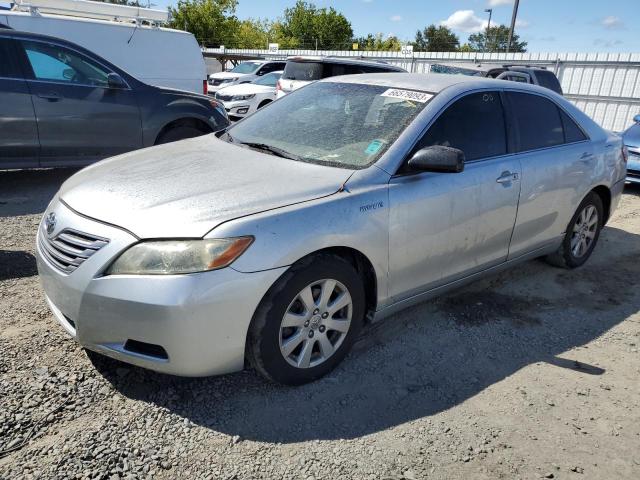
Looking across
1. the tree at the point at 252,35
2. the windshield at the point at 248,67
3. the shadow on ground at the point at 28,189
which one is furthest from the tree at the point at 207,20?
the shadow on ground at the point at 28,189

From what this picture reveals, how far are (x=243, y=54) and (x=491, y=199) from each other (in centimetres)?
3185

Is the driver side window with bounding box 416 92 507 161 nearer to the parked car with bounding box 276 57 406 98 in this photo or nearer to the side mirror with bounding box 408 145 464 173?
the side mirror with bounding box 408 145 464 173

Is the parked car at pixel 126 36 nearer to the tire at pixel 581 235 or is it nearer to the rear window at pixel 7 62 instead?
the rear window at pixel 7 62

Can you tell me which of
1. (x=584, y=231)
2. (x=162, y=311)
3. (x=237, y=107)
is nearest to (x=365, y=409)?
(x=162, y=311)

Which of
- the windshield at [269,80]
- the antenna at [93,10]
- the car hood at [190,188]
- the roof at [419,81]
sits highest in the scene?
the antenna at [93,10]

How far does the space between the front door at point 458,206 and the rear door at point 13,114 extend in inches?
189

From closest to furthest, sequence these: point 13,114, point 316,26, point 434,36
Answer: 1. point 13,114
2. point 316,26
3. point 434,36

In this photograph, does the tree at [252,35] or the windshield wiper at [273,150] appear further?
the tree at [252,35]

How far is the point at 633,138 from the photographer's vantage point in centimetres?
834

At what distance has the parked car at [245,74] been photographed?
54.1ft

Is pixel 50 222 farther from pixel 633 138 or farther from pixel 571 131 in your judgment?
pixel 633 138

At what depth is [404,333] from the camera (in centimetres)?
351

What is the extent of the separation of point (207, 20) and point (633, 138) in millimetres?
39580

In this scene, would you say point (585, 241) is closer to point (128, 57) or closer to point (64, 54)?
point (64, 54)
